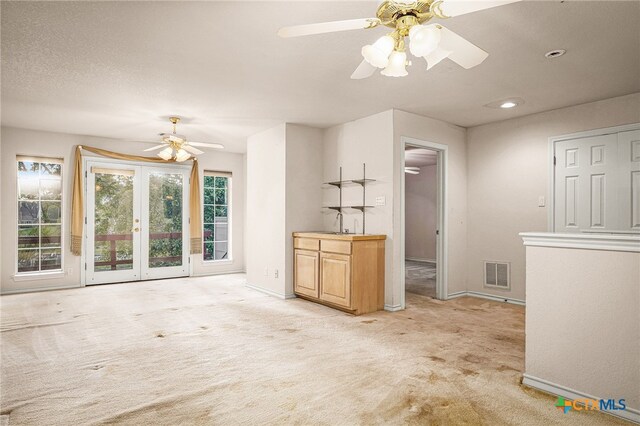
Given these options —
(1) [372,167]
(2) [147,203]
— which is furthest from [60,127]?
(1) [372,167]

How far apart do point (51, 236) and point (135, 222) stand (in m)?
1.23

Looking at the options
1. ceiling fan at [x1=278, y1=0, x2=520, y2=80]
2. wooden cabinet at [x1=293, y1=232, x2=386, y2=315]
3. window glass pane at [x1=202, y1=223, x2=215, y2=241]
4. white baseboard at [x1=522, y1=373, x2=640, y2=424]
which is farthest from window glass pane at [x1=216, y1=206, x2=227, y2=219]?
white baseboard at [x1=522, y1=373, x2=640, y2=424]

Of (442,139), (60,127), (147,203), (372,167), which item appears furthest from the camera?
(147,203)

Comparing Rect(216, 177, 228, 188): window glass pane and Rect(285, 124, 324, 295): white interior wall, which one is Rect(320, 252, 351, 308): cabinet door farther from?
Rect(216, 177, 228, 188): window glass pane

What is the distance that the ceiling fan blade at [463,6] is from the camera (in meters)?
1.64

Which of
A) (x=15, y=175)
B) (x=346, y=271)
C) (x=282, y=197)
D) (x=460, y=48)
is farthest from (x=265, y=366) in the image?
(x=15, y=175)

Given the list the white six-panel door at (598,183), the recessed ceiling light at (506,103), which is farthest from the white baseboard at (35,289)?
the white six-panel door at (598,183)

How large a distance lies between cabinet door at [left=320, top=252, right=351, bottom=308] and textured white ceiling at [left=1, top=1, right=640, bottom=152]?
1893 mm

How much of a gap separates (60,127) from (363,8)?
5.30 meters

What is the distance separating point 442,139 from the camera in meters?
5.17

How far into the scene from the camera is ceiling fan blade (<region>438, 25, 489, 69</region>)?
6.28 feet

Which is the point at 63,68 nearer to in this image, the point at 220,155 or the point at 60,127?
the point at 60,127

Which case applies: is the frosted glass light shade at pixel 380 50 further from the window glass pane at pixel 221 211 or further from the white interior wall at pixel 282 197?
the window glass pane at pixel 221 211

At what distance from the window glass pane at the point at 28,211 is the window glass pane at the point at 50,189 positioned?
0.17 meters
